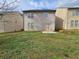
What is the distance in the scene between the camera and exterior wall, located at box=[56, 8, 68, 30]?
41.7 metres

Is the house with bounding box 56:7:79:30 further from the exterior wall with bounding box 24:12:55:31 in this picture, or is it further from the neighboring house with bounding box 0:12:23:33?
the neighboring house with bounding box 0:12:23:33

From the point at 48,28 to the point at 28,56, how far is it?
28495 mm

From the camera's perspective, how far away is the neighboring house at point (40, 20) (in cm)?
3775

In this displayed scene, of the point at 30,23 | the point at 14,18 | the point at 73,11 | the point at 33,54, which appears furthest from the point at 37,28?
the point at 33,54

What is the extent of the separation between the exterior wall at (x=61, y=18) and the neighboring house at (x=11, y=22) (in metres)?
8.72

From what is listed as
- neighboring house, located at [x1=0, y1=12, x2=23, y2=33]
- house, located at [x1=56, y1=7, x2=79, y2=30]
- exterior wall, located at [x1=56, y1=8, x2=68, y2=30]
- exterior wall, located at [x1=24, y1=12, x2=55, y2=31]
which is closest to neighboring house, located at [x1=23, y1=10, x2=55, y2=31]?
exterior wall, located at [x1=24, y1=12, x2=55, y2=31]

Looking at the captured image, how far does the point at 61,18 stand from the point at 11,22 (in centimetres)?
1207

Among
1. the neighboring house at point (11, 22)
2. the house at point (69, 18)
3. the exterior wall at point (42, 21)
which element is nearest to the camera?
the neighboring house at point (11, 22)

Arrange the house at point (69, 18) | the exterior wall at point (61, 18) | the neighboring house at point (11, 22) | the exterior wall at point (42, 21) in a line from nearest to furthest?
the neighboring house at point (11, 22)
the exterior wall at point (42, 21)
the house at point (69, 18)
the exterior wall at point (61, 18)

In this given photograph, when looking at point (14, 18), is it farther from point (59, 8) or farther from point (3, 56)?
point (3, 56)

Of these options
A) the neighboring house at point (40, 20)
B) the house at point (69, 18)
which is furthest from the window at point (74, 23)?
the neighboring house at point (40, 20)

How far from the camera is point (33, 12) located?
38.0m

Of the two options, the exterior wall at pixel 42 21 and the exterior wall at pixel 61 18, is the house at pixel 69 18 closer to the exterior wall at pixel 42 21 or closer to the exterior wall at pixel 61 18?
the exterior wall at pixel 61 18

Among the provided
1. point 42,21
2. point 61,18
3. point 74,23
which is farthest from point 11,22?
point 74,23
